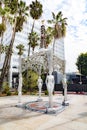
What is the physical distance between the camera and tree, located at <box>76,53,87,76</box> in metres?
57.4

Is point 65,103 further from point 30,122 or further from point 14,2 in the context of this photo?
point 14,2

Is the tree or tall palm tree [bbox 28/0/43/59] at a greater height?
tall palm tree [bbox 28/0/43/59]

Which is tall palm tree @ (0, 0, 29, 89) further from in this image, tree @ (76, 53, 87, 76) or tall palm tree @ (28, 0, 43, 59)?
tree @ (76, 53, 87, 76)

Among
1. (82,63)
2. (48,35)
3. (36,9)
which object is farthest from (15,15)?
(82,63)

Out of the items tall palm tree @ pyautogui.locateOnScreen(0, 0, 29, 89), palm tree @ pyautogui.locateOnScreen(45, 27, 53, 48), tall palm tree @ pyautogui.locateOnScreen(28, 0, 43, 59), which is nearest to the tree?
palm tree @ pyautogui.locateOnScreen(45, 27, 53, 48)

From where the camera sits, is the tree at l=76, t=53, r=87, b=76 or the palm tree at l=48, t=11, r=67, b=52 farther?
the tree at l=76, t=53, r=87, b=76

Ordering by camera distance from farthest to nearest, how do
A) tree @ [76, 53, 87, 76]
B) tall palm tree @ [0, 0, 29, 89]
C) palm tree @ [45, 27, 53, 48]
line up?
tree @ [76, 53, 87, 76] → palm tree @ [45, 27, 53, 48] → tall palm tree @ [0, 0, 29, 89]

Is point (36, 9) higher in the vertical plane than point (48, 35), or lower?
higher

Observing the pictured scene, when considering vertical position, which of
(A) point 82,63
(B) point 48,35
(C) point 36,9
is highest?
(C) point 36,9

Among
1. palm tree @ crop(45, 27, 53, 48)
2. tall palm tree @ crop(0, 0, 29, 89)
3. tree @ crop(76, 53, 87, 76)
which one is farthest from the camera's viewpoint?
tree @ crop(76, 53, 87, 76)

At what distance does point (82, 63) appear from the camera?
5825 centimetres

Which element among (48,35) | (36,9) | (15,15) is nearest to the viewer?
(15,15)

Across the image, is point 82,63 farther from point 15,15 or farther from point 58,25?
point 15,15

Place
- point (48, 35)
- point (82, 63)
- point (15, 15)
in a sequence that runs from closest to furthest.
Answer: point (15, 15) → point (48, 35) → point (82, 63)
